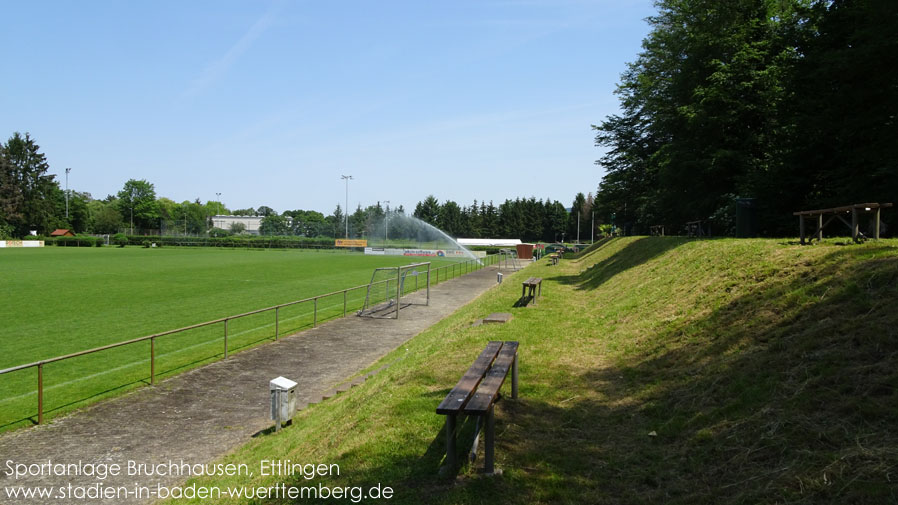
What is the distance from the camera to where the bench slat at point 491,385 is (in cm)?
446

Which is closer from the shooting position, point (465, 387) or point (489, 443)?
point (489, 443)

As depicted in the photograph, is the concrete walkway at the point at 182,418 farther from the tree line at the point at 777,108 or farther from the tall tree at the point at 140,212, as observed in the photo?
the tall tree at the point at 140,212

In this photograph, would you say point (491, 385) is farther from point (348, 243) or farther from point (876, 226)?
point (348, 243)

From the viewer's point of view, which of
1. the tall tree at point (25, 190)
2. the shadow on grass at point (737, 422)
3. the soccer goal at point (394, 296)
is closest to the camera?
the shadow on grass at point (737, 422)

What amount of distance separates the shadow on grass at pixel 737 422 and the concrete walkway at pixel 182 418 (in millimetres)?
3683

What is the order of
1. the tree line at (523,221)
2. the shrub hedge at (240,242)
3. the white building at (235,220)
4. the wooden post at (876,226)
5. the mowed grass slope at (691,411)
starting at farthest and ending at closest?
1. the white building at (235,220)
2. the tree line at (523,221)
3. the shrub hedge at (240,242)
4. the wooden post at (876,226)
5. the mowed grass slope at (691,411)

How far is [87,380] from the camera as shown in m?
11.5

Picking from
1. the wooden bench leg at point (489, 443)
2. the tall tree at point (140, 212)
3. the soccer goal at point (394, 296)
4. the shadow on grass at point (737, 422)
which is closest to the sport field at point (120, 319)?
the soccer goal at point (394, 296)

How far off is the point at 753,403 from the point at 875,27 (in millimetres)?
15875

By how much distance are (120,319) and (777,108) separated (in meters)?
26.6

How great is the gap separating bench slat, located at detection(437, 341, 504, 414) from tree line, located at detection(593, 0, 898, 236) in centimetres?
1347

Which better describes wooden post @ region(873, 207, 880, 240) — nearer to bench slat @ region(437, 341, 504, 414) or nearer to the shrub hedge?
bench slat @ region(437, 341, 504, 414)

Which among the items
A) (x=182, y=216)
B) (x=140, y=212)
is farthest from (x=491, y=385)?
(x=182, y=216)

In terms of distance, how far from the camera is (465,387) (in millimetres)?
4949
